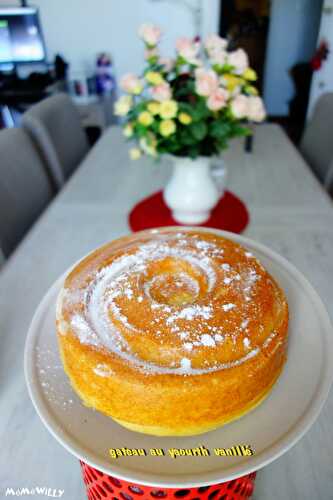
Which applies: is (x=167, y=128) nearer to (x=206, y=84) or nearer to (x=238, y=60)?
(x=206, y=84)

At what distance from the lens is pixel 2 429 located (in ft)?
2.15

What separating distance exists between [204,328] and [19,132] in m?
1.39

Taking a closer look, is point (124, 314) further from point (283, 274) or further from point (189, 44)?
point (189, 44)

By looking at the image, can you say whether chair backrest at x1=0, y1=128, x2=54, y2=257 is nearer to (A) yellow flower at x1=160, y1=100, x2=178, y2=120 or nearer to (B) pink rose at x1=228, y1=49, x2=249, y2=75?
(A) yellow flower at x1=160, y1=100, x2=178, y2=120

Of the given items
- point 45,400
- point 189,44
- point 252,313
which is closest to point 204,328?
point 252,313

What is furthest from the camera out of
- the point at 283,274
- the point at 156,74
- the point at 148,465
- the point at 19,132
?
the point at 19,132

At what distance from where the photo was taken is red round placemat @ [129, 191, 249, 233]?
46.9 inches

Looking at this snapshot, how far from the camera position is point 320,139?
6.07 ft

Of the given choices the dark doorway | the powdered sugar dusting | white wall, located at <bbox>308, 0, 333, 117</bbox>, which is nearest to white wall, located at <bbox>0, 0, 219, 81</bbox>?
white wall, located at <bbox>308, 0, 333, 117</bbox>

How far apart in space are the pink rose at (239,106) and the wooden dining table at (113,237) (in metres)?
0.34

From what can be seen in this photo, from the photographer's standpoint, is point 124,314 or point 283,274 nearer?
point 124,314

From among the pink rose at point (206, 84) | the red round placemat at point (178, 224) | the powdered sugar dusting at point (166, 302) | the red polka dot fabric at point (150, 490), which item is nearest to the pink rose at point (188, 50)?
the pink rose at point (206, 84)

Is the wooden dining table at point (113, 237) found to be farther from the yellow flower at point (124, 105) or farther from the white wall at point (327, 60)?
the white wall at point (327, 60)

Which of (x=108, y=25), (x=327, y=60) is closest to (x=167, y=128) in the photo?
(x=108, y=25)
